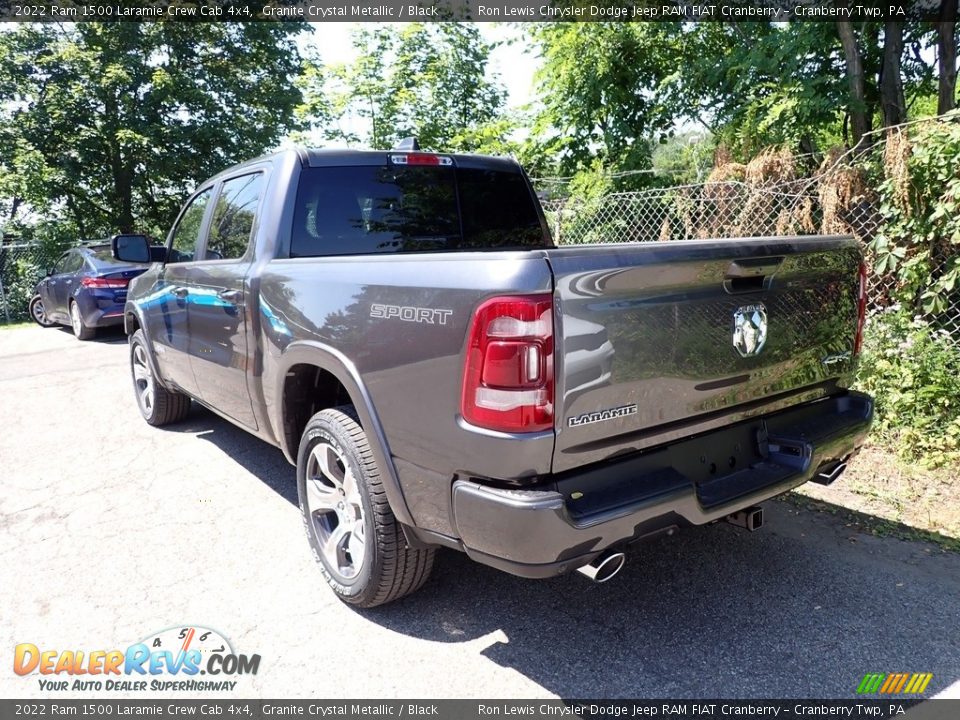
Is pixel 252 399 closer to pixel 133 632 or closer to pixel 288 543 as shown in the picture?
pixel 288 543

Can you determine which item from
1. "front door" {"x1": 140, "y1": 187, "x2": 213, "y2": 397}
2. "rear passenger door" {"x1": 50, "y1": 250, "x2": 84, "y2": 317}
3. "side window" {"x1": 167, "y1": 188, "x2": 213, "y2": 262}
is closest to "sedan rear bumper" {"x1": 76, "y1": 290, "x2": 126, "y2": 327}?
"rear passenger door" {"x1": 50, "y1": 250, "x2": 84, "y2": 317}

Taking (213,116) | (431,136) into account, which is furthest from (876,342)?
(213,116)

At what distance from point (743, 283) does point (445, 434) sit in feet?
4.20

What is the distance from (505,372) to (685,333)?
718 millimetres

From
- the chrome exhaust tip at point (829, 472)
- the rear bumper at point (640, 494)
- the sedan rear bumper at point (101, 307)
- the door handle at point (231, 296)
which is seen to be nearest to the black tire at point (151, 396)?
the door handle at point (231, 296)

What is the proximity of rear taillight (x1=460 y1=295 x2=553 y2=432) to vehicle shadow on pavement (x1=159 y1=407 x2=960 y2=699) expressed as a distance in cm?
110

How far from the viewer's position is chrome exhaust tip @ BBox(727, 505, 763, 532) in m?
2.70

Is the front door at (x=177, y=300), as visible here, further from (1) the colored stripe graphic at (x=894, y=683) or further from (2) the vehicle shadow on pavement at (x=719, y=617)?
(1) the colored stripe graphic at (x=894, y=683)

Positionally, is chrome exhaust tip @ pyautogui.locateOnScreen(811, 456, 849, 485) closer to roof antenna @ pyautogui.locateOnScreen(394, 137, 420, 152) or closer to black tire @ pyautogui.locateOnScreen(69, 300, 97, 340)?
roof antenna @ pyautogui.locateOnScreen(394, 137, 420, 152)

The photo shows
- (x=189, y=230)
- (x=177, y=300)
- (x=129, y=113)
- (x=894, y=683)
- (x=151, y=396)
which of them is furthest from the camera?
(x=129, y=113)

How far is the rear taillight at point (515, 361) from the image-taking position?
81.6 inches

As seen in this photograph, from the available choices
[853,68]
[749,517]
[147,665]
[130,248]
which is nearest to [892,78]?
[853,68]

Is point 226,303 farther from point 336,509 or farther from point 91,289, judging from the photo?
point 91,289

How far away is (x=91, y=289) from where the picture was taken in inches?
431
